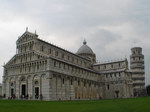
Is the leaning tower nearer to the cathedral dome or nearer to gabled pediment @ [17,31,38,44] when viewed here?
the cathedral dome

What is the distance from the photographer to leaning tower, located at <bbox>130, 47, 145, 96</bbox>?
307ft

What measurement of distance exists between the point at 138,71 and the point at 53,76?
182 ft

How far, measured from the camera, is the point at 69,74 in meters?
55.3

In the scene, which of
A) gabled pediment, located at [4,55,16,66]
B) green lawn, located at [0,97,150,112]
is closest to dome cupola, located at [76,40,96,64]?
gabled pediment, located at [4,55,16,66]

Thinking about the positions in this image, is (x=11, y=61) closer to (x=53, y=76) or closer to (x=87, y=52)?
(x=53, y=76)

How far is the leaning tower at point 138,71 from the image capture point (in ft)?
307

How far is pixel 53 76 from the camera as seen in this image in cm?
4956

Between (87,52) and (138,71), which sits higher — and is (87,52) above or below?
above

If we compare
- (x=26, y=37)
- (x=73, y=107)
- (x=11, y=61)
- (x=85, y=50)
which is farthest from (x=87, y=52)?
(x=73, y=107)

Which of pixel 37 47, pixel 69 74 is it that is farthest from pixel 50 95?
pixel 37 47

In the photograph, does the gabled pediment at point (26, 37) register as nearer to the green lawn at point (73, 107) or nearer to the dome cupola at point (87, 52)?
the green lawn at point (73, 107)

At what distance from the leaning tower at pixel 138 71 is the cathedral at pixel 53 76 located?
1812cm

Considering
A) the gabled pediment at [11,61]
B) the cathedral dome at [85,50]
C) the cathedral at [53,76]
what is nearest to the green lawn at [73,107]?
the cathedral at [53,76]

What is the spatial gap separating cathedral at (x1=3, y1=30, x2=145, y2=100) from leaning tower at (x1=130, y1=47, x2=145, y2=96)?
18119 mm
